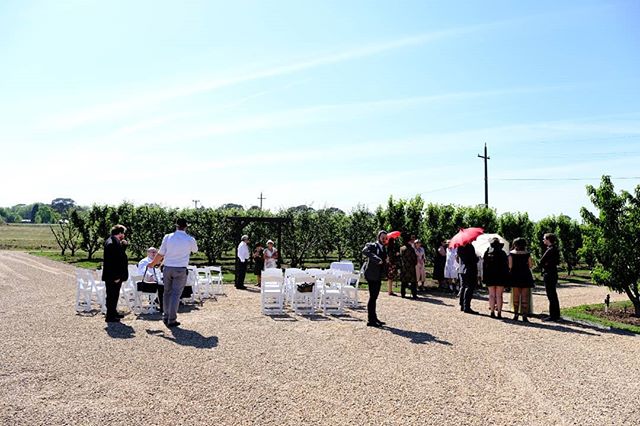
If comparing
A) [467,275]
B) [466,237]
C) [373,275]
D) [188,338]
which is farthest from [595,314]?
[188,338]

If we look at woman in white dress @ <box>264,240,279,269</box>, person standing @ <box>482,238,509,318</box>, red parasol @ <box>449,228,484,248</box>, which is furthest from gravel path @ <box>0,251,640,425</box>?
woman in white dress @ <box>264,240,279,269</box>

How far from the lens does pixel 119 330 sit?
8.98 m

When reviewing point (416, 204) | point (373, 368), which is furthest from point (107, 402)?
point (416, 204)

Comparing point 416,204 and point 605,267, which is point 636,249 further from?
point 416,204

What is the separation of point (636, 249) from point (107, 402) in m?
10.7

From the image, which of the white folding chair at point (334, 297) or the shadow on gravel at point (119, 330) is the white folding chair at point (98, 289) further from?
the white folding chair at point (334, 297)

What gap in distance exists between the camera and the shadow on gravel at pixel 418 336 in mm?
8328

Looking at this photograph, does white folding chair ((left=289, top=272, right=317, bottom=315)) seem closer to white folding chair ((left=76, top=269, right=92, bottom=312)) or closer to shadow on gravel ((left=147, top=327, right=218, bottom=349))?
shadow on gravel ((left=147, top=327, right=218, bottom=349))

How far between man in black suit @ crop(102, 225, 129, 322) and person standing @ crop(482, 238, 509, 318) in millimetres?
6835

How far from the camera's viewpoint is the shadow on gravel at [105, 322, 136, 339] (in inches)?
335

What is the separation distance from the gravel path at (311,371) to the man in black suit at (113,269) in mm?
382

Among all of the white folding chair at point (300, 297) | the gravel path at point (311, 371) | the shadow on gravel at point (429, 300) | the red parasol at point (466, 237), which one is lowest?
the gravel path at point (311, 371)

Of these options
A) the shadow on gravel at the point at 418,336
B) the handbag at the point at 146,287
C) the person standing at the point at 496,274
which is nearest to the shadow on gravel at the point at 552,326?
the person standing at the point at 496,274

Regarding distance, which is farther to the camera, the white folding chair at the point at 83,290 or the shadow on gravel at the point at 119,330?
the white folding chair at the point at 83,290
